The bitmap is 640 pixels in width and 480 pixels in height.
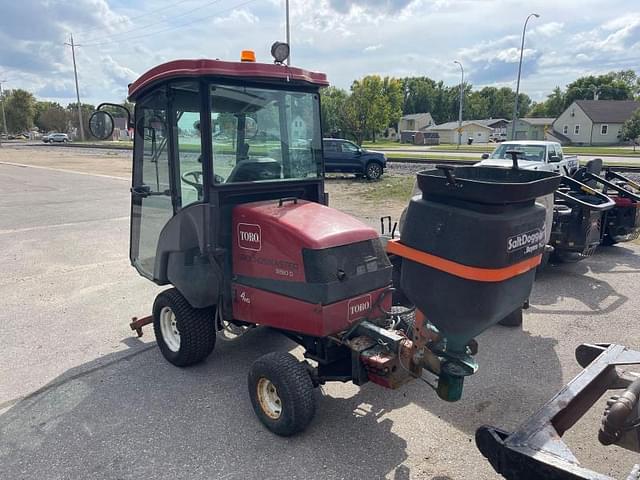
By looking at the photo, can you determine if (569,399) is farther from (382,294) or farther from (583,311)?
(583,311)

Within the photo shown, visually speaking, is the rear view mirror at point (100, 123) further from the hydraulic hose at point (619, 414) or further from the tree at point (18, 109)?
the tree at point (18, 109)

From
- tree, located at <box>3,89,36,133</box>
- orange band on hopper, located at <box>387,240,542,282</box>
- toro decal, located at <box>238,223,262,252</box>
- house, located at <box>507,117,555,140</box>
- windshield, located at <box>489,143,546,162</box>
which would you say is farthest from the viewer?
tree, located at <box>3,89,36,133</box>

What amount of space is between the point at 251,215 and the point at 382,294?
113 cm

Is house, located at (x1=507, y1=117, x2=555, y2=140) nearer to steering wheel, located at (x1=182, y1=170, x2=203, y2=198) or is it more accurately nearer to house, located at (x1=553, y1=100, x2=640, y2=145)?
house, located at (x1=553, y1=100, x2=640, y2=145)

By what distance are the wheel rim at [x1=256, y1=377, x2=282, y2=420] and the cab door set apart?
5.47 feet

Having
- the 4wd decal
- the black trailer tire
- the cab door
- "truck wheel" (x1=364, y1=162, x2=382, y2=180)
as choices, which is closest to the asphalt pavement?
the black trailer tire

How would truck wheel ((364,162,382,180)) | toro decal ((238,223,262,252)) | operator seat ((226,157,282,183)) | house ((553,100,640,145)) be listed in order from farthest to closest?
house ((553,100,640,145)) < truck wheel ((364,162,382,180)) < operator seat ((226,157,282,183)) < toro decal ((238,223,262,252))

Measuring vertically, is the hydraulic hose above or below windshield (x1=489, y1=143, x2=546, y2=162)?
below

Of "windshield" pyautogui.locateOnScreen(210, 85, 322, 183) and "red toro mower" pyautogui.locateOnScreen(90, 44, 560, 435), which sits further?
"windshield" pyautogui.locateOnScreen(210, 85, 322, 183)

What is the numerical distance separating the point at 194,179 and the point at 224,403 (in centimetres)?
174

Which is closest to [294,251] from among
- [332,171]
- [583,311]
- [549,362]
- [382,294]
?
[382,294]

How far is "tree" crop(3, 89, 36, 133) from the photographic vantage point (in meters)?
84.2

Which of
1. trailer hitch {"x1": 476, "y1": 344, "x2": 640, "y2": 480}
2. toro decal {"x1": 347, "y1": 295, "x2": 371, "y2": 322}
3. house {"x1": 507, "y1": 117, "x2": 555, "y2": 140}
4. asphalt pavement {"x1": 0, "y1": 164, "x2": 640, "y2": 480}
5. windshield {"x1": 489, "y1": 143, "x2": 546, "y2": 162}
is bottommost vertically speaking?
asphalt pavement {"x1": 0, "y1": 164, "x2": 640, "y2": 480}

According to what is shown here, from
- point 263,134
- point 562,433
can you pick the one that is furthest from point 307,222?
point 562,433
